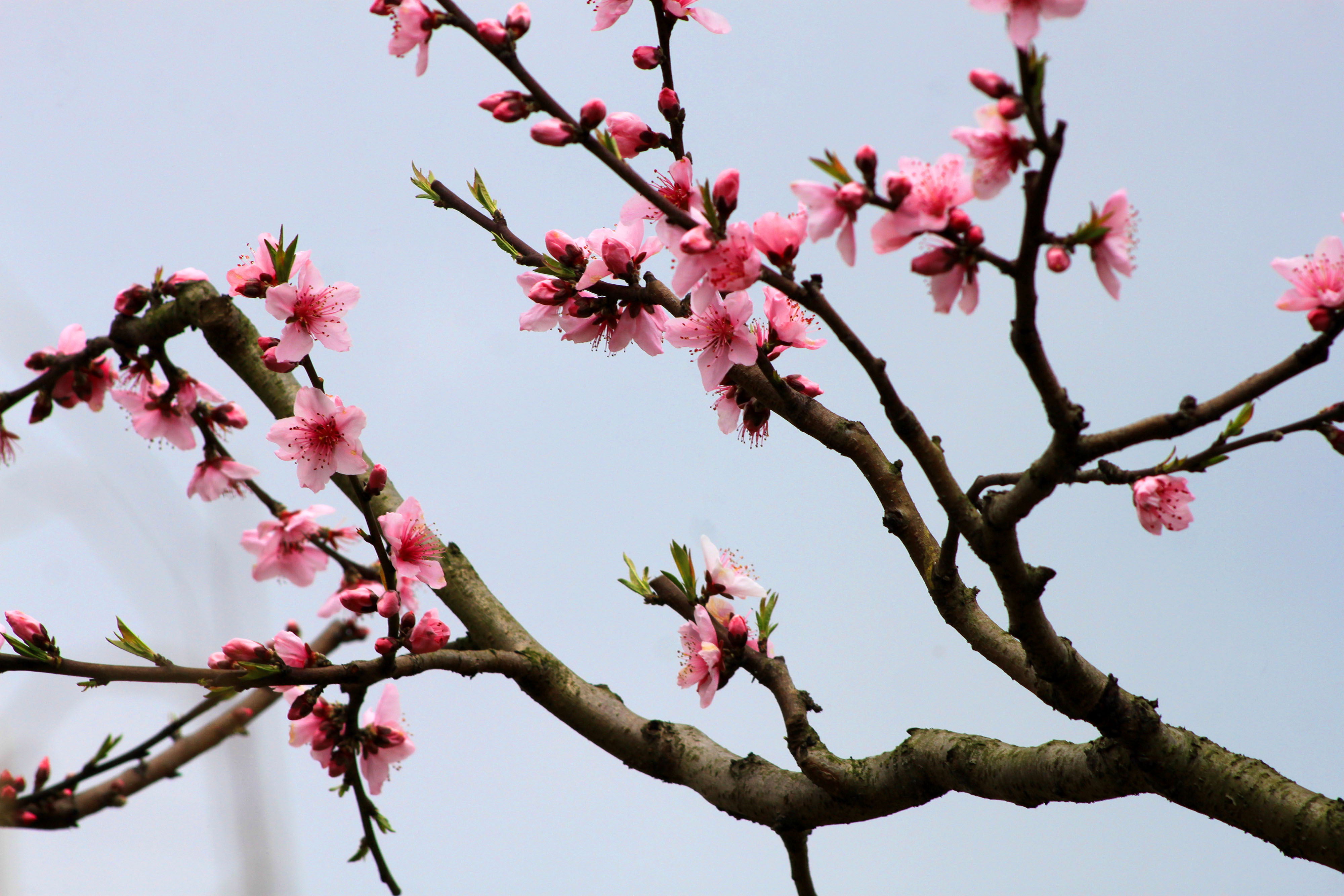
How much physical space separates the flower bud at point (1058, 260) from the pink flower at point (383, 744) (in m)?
2.27

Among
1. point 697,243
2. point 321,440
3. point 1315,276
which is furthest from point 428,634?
point 1315,276

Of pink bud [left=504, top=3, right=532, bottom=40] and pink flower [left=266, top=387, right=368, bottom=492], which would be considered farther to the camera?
pink flower [left=266, top=387, right=368, bottom=492]

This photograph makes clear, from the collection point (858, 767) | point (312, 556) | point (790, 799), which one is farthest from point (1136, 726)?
point (312, 556)

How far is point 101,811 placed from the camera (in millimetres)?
3740

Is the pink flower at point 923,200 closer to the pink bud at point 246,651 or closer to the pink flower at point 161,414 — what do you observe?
the pink bud at point 246,651

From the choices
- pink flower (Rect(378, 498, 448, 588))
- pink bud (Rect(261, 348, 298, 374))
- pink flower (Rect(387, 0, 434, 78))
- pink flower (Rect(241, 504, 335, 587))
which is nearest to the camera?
pink flower (Rect(387, 0, 434, 78))

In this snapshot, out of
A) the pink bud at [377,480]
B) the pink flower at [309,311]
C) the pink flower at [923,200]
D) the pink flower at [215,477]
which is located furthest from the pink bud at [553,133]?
the pink flower at [215,477]

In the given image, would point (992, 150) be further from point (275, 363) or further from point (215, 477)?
point (215, 477)

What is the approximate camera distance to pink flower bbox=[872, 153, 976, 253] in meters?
1.68

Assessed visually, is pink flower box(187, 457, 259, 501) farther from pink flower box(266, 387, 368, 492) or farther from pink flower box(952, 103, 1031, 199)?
pink flower box(952, 103, 1031, 199)

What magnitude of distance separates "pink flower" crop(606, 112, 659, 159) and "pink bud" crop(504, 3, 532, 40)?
333mm

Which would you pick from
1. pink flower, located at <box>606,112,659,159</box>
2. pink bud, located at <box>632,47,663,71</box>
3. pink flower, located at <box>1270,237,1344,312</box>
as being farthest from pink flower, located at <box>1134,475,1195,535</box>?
pink bud, located at <box>632,47,663,71</box>

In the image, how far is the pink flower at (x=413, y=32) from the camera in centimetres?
204

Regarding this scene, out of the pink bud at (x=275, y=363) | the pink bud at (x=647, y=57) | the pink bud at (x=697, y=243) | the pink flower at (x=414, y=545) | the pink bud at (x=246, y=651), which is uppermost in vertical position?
the pink bud at (x=647, y=57)
